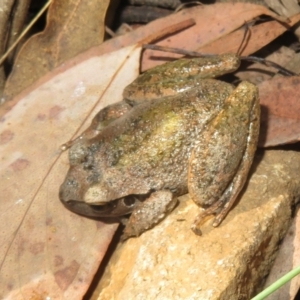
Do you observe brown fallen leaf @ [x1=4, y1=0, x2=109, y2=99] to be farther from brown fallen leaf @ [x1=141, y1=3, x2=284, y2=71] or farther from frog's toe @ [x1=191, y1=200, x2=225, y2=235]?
frog's toe @ [x1=191, y1=200, x2=225, y2=235]

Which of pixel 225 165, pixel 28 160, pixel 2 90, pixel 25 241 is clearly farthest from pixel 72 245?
pixel 2 90

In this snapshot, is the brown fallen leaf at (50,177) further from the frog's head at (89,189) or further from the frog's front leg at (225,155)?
the frog's front leg at (225,155)

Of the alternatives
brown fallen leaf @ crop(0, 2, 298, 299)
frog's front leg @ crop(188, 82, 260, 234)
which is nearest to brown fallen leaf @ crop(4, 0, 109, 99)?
brown fallen leaf @ crop(0, 2, 298, 299)

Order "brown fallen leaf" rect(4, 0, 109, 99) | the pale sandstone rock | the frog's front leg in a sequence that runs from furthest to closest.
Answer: "brown fallen leaf" rect(4, 0, 109, 99) < the frog's front leg < the pale sandstone rock

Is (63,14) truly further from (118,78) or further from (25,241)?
(25,241)

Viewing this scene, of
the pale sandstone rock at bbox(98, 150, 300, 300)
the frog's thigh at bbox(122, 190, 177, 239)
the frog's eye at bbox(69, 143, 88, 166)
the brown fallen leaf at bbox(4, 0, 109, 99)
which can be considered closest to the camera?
the pale sandstone rock at bbox(98, 150, 300, 300)

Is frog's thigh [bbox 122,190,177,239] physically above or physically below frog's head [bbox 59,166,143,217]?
below

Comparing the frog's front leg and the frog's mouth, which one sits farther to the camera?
the frog's mouth
